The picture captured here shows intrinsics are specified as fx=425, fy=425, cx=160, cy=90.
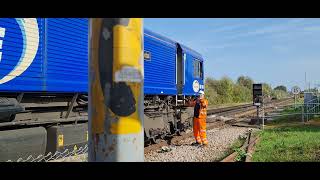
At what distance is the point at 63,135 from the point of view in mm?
9039

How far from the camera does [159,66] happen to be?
1511cm

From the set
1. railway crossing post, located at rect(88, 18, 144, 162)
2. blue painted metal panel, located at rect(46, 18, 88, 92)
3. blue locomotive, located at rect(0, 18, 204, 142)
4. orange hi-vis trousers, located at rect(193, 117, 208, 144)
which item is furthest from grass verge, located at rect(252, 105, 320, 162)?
railway crossing post, located at rect(88, 18, 144, 162)

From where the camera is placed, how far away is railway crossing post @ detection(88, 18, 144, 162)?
2844 millimetres

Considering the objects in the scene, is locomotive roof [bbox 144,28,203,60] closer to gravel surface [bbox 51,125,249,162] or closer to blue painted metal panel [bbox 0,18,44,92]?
gravel surface [bbox 51,125,249,162]

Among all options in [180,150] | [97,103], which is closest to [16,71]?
[97,103]

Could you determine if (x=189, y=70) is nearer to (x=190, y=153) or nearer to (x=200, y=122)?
(x=200, y=122)

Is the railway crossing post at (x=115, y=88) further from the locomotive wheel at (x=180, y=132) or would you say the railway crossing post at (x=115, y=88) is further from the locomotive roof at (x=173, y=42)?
the locomotive wheel at (x=180, y=132)

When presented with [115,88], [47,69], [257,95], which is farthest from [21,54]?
[257,95]

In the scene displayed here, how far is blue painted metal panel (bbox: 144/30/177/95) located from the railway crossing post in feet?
34.9

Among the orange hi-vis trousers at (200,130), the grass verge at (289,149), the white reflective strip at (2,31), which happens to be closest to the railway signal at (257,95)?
the grass verge at (289,149)

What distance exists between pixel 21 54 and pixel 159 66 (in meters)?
7.68

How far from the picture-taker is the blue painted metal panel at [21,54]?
24.5 ft
